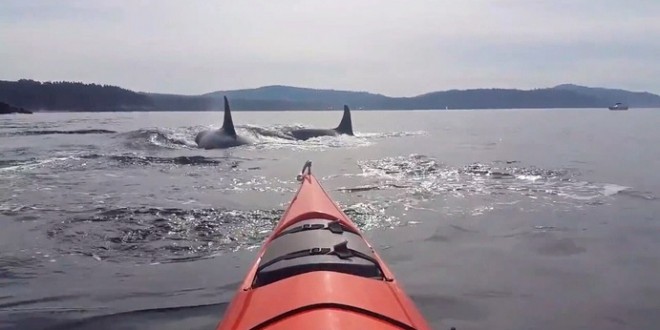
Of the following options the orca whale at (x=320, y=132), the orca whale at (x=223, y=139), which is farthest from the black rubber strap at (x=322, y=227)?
the orca whale at (x=320, y=132)

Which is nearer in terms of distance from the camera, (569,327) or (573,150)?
(569,327)

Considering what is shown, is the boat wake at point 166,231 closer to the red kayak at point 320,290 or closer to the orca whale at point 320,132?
the red kayak at point 320,290

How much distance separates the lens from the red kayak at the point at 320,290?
328 centimetres

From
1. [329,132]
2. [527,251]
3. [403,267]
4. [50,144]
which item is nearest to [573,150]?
[329,132]

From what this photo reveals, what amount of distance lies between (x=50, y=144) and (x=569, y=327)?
2671 centimetres

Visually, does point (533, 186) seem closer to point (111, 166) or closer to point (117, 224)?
point (117, 224)

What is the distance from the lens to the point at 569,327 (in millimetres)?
6656

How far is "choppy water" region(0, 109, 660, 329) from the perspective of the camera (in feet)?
23.4

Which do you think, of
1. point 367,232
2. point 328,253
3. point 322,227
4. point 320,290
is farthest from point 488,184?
point 320,290

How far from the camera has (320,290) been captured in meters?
3.63

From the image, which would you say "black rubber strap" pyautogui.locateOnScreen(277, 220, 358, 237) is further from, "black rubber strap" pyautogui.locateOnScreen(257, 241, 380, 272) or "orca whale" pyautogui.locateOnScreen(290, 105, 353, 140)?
"orca whale" pyautogui.locateOnScreen(290, 105, 353, 140)

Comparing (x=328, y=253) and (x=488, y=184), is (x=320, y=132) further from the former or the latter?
(x=328, y=253)

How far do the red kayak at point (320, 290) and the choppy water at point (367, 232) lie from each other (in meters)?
2.13

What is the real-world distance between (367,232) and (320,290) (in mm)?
7201
